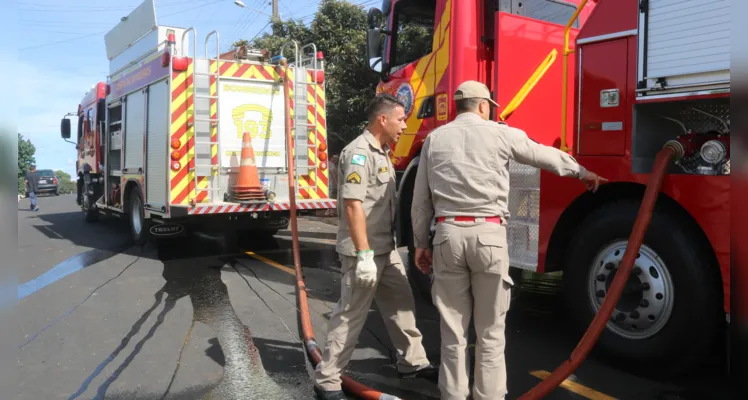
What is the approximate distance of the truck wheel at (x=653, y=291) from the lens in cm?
327

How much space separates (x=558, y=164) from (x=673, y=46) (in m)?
1.07

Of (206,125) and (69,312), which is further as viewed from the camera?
(206,125)

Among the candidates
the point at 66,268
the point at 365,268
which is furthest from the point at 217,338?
the point at 66,268

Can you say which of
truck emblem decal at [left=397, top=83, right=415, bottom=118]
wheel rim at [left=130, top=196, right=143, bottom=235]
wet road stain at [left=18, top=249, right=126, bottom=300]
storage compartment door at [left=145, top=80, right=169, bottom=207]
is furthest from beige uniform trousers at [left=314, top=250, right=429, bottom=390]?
wheel rim at [left=130, top=196, right=143, bottom=235]

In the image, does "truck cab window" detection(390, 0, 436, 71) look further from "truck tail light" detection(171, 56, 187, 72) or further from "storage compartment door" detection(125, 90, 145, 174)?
"storage compartment door" detection(125, 90, 145, 174)

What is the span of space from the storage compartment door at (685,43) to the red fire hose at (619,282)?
0.42 meters

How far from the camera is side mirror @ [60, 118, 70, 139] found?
14130 millimetres

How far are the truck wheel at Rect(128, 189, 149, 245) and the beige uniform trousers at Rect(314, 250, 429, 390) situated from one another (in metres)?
6.88

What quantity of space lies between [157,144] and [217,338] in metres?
4.88

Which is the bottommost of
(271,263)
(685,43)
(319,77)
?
(271,263)

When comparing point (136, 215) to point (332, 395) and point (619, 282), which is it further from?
point (619, 282)

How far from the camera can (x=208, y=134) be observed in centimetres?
816

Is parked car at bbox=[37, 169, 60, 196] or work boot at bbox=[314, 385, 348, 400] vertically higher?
parked car at bbox=[37, 169, 60, 196]

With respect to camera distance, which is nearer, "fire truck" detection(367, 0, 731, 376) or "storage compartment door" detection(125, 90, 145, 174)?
"fire truck" detection(367, 0, 731, 376)
